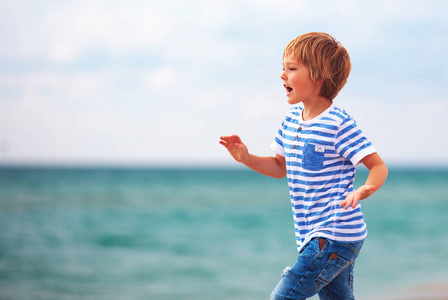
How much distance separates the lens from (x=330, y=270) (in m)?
2.14

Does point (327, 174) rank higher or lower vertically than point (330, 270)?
higher

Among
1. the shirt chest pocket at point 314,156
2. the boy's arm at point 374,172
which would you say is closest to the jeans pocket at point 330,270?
the boy's arm at point 374,172

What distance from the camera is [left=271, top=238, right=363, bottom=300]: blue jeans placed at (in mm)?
2119

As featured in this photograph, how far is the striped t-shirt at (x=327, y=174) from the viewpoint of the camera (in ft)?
7.04

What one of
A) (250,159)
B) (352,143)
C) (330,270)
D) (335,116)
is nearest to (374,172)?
(352,143)

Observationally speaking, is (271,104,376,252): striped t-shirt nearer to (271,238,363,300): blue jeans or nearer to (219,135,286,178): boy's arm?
(271,238,363,300): blue jeans

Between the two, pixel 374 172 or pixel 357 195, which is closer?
pixel 357 195

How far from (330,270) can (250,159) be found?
0.61 metres

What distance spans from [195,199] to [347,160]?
21.0 m

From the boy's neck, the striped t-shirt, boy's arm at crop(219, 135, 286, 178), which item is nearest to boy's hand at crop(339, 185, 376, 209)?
the striped t-shirt

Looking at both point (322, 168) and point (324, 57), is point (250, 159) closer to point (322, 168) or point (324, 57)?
point (322, 168)

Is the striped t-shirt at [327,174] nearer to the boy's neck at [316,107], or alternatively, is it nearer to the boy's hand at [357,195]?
the boy's neck at [316,107]

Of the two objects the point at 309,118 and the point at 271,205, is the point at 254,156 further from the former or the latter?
the point at 271,205

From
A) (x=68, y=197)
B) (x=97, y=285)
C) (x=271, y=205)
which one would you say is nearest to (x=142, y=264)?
(x=97, y=285)
